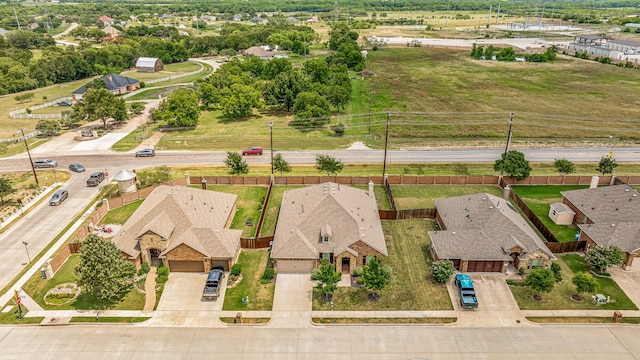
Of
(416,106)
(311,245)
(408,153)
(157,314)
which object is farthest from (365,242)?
(416,106)

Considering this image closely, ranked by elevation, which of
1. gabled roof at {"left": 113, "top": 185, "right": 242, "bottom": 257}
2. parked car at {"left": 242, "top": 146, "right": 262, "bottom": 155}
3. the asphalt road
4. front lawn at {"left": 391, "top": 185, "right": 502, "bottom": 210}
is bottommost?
the asphalt road

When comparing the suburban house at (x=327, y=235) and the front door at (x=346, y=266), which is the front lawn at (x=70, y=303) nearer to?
the suburban house at (x=327, y=235)

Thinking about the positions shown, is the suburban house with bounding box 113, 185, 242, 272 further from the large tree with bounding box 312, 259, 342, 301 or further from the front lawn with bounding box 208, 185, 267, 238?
the large tree with bounding box 312, 259, 342, 301

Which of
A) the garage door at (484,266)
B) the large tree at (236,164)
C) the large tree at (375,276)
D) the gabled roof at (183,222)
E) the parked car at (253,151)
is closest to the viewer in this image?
the large tree at (375,276)

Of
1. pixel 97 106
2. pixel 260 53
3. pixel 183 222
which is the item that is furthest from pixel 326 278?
pixel 260 53

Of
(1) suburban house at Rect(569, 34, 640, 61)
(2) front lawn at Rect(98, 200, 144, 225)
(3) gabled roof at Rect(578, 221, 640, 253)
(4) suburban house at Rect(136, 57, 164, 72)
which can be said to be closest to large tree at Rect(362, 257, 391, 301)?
(3) gabled roof at Rect(578, 221, 640, 253)

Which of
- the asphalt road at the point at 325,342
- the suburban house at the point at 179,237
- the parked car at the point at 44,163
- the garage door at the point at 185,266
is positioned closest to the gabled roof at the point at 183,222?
the suburban house at the point at 179,237

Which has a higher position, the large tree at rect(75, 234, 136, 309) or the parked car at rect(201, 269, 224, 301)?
the large tree at rect(75, 234, 136, 309)
